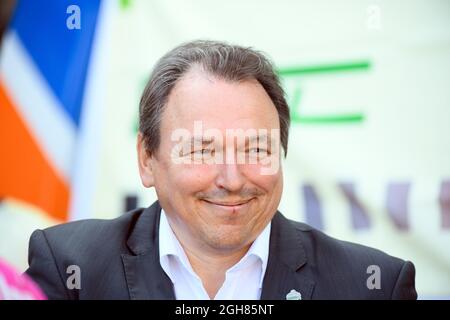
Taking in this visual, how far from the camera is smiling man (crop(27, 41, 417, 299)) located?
1.35 metres

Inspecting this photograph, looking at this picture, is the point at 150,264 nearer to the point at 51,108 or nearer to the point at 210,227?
the point at 210,227

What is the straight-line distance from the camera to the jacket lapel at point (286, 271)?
4.65 feet

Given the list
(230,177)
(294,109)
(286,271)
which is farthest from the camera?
(294,109)

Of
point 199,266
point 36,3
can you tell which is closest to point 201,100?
point 199,266

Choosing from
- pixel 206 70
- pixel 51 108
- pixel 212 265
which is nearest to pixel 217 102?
pixel 206 70

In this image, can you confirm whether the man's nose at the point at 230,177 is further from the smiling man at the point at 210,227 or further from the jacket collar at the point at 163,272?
the jacket collar at the point at 163,272

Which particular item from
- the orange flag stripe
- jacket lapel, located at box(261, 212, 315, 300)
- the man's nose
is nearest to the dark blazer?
jacket lapel, located at box(261, 212, 315, 300)

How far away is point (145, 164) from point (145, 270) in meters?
0.29

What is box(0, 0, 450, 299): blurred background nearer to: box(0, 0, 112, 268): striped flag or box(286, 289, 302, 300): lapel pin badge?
box(0, 0, 112, 268): striped flag

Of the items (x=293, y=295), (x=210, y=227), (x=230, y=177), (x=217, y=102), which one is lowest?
(x=293, y=295)

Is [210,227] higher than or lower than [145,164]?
lower

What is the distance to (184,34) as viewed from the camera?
6.11 feet

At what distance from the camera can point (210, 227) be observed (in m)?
1.38

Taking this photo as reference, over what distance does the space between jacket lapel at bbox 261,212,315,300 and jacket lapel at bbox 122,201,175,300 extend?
0.82 feet
